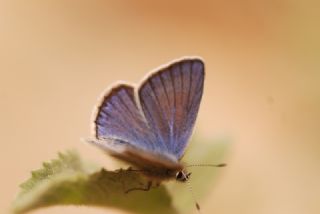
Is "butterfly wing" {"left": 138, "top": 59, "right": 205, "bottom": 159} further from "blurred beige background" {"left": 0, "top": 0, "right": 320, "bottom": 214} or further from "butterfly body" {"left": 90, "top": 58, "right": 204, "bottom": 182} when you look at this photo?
"blurred beige background" {"left": 0, "top": 0, "right": 320, "bottom": 214}

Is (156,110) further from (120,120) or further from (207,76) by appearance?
(207,76)

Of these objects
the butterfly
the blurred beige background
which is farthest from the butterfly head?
the blurred beige background

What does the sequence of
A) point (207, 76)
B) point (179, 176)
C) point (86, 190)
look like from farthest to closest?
1. point (207, 76)
2. point (179, 176)
3. point (86, 190)

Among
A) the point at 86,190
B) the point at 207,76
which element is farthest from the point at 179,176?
the point at 207,76

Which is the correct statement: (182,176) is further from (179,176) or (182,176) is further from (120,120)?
(120,120)

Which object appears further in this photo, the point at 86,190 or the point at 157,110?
the point at 157,110

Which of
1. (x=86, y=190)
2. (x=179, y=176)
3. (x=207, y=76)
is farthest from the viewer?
(x=207, y=76)

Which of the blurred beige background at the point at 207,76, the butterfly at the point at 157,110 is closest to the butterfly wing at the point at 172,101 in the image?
the butterfly at the point at 157,110
